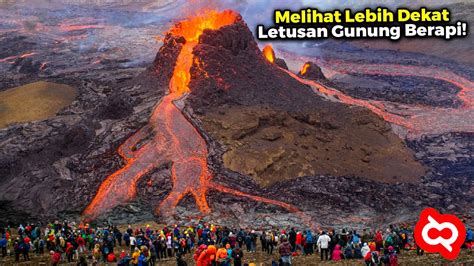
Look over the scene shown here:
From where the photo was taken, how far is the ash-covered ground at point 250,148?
43000 mm

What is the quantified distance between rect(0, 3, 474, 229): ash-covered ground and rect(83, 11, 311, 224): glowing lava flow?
737 mm

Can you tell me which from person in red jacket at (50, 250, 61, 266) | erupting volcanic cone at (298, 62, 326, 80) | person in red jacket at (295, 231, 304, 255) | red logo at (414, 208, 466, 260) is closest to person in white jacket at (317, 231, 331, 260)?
person in red jacket at (295, 231, 304, 255)

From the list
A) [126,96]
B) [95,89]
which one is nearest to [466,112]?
[126,96]

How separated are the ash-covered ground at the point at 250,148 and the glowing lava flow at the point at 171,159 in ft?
2.42

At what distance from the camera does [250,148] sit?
160 ft

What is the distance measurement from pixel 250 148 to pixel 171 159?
23.0 feet

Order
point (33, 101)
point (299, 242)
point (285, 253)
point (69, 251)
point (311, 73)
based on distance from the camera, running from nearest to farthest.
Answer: point (285, 253)
point (69, 251)
point (299, 242)
point (33, 101)
point (311, 73)

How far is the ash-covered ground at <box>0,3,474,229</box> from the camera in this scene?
43.0m

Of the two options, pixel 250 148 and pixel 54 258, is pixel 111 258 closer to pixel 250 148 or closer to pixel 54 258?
pixel 54 258

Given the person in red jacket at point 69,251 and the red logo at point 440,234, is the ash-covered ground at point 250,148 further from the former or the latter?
the red logo at point 440,234

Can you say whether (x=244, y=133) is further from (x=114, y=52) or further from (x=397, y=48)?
(x=397, y=48)

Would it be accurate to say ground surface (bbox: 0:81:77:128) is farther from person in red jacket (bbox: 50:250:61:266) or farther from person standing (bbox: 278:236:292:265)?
person standing (bbox: 278:236:292:265)

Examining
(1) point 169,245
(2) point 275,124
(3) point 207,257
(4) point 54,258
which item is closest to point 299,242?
(1) point 169,245

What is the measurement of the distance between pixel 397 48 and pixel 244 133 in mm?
65375
